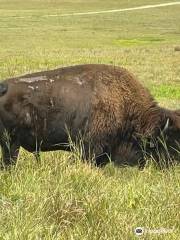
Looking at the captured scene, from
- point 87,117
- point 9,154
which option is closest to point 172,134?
point 87,117

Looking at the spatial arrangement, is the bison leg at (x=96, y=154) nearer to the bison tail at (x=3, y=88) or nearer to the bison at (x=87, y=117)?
the bison at (x=87, y=117)

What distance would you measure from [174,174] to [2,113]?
2419 millimetres

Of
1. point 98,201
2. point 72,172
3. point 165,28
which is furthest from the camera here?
point 165,28

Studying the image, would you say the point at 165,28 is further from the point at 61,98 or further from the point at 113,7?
the point at 61,98

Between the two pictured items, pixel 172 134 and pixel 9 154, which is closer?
pixel 9 154

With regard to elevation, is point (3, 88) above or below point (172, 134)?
above

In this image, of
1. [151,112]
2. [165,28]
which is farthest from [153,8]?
[151,112]

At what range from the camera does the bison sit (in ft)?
24.3

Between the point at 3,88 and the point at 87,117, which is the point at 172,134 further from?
the point at 3,88

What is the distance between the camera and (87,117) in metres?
7.62

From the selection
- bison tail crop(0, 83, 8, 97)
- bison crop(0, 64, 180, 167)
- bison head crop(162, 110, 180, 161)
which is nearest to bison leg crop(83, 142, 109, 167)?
bison crop(0, 64, 180, 167)

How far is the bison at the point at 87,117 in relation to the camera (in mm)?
7422

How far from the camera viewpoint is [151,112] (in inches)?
314

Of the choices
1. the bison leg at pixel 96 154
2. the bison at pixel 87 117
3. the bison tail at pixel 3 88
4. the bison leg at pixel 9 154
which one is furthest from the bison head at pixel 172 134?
the bison tail at pixel 3 88
